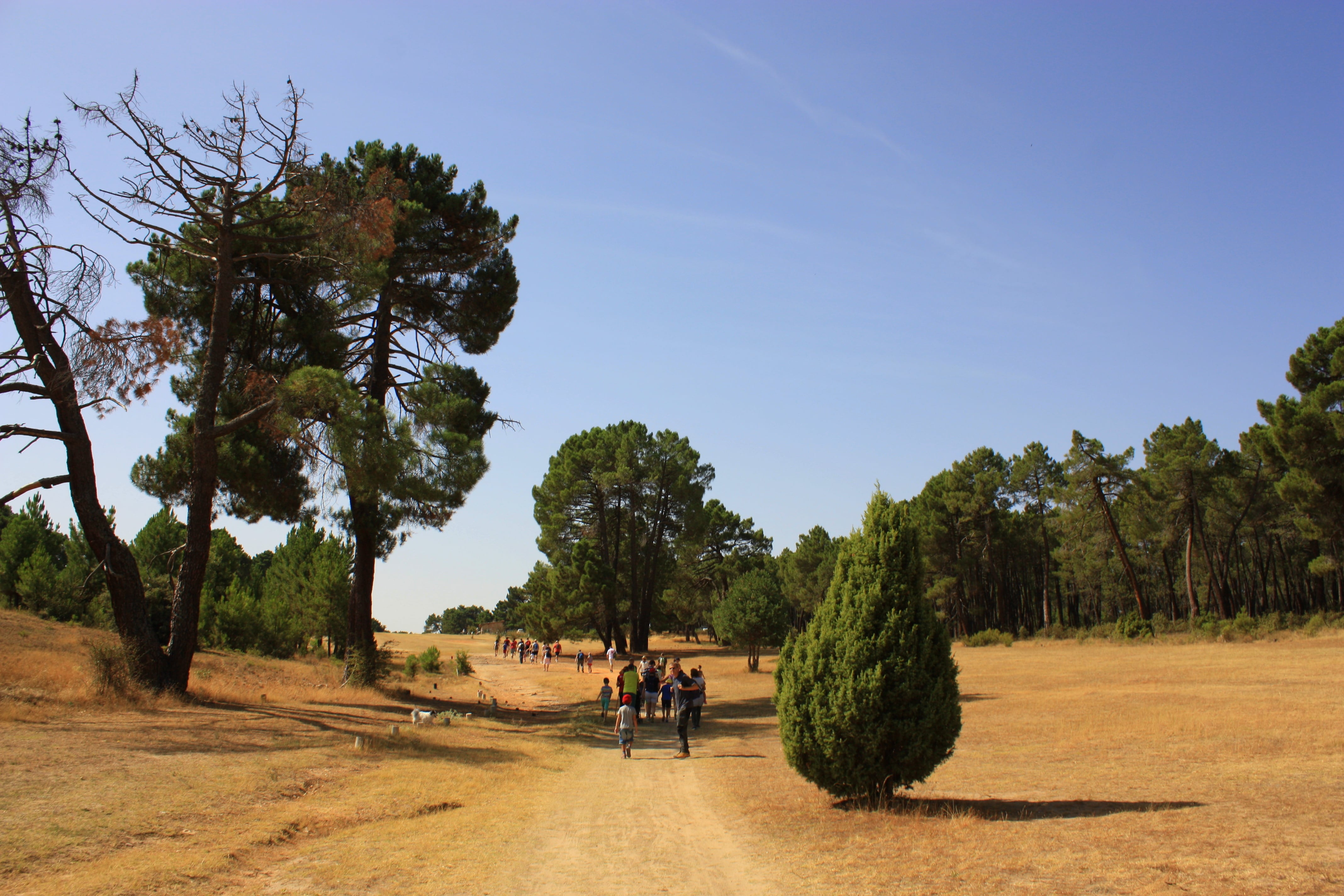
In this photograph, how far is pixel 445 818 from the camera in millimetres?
8453

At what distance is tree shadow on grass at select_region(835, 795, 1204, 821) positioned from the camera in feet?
26.3

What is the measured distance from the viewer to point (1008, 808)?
868 cm

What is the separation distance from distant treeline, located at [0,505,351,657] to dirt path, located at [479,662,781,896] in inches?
432

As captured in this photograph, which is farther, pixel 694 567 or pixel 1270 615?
pixel 694 567

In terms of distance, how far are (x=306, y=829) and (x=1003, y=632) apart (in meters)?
59.2

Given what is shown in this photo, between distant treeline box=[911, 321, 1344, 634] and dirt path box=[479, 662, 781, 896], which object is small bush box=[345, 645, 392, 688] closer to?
dirt path box=[479, 662, 781, 896]

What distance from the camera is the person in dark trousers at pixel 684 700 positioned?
14.5m

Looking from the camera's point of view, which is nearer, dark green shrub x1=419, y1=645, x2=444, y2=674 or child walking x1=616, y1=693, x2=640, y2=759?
child walking x1=616, y1=693, x2=640, y2=759

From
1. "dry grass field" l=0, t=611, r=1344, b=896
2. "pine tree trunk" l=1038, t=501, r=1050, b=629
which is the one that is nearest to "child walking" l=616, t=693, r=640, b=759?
"dry grass field" l=0, t=611, r=1344, b=896

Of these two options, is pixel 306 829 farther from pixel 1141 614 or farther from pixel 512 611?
pixel 512 611

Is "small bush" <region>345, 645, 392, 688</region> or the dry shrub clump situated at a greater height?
the dry shrub clump

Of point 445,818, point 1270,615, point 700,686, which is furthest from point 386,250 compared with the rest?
point 1270,615

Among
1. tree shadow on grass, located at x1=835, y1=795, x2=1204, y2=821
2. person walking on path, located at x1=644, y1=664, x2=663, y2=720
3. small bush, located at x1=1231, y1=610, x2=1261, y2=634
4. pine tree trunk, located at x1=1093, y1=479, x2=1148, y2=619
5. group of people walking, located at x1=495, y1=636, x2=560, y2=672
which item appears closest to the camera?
tree shadow on grass, located at x1=835, y1=795, x2=1204, y2=821

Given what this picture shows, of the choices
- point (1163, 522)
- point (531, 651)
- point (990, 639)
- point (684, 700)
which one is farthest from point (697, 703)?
point (1163, 522)
